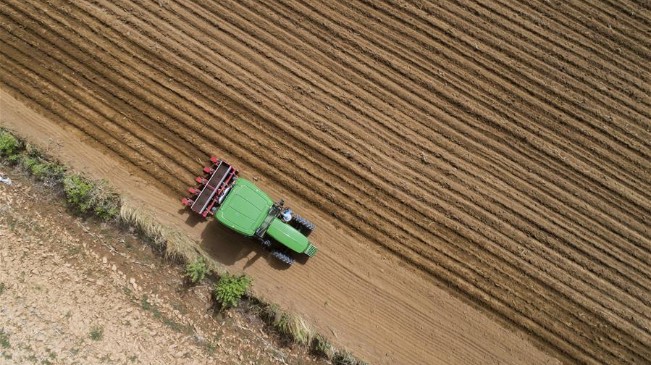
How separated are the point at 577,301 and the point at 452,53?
650cm

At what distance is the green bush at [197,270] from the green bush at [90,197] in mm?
2004

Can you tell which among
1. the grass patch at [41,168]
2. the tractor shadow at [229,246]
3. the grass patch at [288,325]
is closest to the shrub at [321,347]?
the grass patch at [288,325]

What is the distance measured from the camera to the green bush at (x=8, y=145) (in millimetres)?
9371

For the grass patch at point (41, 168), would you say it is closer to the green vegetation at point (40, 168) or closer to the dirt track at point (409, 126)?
the green vegetation at point (40, 168)

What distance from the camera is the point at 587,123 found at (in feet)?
34.2

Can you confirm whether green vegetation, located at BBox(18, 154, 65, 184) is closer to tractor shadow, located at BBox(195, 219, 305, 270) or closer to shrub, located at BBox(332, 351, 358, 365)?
tractor shadow, located at BBox(195, 219, 305, 270)

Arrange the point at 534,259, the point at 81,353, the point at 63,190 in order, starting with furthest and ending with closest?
the point at 534,259 → the point at 63,190 → the point at 81,353

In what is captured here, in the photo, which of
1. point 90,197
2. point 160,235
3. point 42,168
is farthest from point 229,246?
point 42,168

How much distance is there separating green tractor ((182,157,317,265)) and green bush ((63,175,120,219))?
1593 mm

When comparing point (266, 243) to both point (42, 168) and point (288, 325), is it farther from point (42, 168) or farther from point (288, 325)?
point (42, 168)

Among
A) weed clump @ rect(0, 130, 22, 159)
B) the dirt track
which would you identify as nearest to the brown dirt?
weed clump @ rect(0, 130, 22, 159)

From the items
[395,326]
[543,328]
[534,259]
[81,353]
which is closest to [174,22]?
[81,353]

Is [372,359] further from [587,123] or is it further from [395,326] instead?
[587,123]

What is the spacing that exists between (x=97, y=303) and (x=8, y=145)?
3941mm
